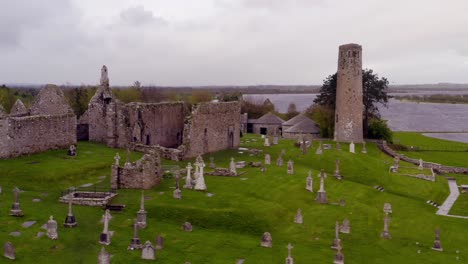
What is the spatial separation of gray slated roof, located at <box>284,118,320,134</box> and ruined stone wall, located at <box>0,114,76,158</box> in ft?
104

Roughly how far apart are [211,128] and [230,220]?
58.7 feet

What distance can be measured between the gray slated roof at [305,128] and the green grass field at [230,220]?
87.5 feet

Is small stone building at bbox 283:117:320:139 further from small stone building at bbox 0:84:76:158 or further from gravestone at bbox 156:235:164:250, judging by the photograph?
gravestone at bbox 156:235:164:250

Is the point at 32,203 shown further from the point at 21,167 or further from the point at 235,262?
the point at 235,262

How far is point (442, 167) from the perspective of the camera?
48125mm

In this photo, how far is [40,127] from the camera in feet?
106

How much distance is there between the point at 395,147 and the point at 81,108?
3976cm

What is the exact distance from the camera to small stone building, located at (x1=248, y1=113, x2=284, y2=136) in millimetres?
69500

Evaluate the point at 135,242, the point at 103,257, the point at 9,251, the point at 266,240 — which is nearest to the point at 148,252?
the point at 135,242

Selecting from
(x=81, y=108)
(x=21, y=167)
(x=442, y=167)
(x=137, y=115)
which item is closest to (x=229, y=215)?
(x=21, y=167)

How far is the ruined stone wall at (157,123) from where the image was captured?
127 ft

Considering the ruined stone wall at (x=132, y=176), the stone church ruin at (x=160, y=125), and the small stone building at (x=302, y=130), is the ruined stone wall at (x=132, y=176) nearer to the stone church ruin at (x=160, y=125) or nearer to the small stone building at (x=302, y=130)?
the stone church ruin at (x=160, y=125)

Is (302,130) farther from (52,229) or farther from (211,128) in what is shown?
(52,229)

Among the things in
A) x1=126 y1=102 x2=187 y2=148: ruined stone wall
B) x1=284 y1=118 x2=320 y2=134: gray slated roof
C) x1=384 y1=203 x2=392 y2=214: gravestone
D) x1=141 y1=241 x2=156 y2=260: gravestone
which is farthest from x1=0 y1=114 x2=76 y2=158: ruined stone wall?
x1=284 y1=118 x2=320 y2=134: gray slated roof
